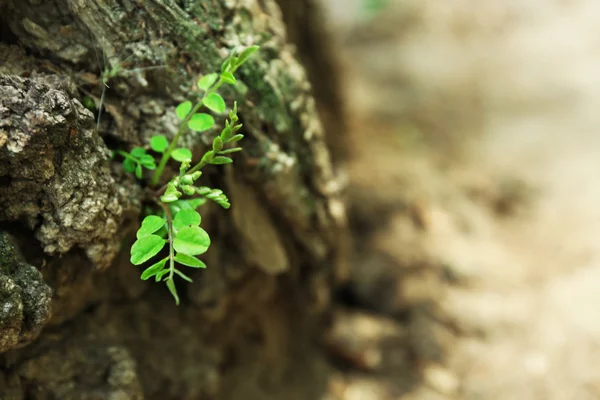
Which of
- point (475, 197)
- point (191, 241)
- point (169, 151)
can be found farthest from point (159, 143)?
point (475, 197)

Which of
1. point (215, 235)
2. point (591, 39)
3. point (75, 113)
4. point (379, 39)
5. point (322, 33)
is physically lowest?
point (75, 113)

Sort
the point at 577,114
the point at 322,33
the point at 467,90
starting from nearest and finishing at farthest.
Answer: the point at 322,33
the point at 577,114
the point at 467,90

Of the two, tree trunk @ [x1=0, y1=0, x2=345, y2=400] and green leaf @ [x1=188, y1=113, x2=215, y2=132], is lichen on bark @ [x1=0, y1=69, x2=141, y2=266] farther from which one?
green leaf @ [x1=188, y1=113, x2=215, y2=132]

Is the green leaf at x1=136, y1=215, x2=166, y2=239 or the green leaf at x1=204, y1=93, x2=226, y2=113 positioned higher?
the green leaf at x1=204, y1=93, x2=226, y2=113

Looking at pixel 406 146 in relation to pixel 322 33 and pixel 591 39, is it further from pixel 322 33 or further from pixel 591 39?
pixel 591 39

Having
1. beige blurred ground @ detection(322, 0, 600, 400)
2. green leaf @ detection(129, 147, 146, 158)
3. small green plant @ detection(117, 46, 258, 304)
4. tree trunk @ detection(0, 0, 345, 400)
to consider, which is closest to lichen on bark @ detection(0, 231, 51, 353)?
tree trunk @ detection(0, 0, 345, 400)

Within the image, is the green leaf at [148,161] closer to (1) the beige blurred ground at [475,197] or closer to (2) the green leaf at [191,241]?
(2) the green leaf at [191,241]

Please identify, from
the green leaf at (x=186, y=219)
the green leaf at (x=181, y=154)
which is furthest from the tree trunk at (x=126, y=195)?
the green leaf at (x=186, y=219)

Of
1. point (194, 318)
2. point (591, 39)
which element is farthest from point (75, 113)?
point (591, 39)
